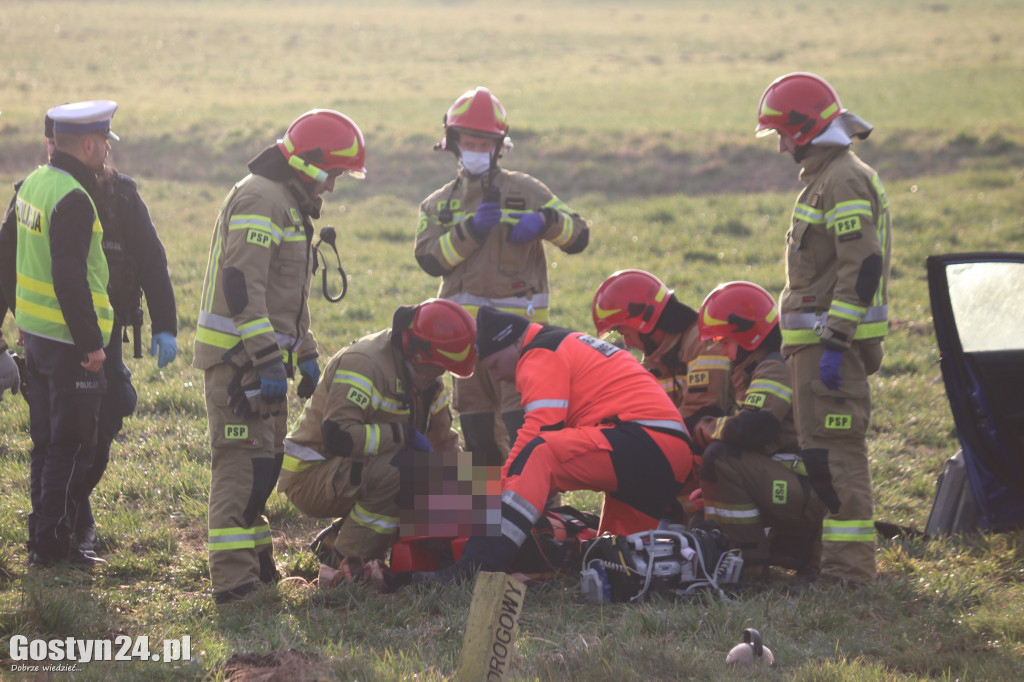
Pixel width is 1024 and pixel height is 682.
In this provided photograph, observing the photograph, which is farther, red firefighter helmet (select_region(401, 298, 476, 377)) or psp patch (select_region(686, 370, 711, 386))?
psp patch (select_region(686, 370, 711, 386))

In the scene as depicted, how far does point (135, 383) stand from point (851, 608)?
6738 mm

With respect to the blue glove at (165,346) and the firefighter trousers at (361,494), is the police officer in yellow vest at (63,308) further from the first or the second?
the firefighter trousers at (361,494)

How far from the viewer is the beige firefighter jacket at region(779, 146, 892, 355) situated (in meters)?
5.68

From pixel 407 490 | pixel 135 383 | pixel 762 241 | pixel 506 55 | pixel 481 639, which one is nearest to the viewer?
pixel 481 639

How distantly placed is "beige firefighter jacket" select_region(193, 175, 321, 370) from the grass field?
A: 4.53ft

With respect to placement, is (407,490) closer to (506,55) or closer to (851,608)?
(851,608)

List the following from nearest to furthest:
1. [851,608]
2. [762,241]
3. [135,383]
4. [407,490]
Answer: [851,608], [407,490], [135,383], [762,241]

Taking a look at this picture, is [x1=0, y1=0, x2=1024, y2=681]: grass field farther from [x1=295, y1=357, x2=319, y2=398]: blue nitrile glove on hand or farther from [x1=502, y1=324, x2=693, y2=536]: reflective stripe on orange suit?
[x1=295, y1=357, x2=319, y2=398]: blue nitrile glove on hand

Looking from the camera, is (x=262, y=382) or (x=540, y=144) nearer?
(x=262, y=382)

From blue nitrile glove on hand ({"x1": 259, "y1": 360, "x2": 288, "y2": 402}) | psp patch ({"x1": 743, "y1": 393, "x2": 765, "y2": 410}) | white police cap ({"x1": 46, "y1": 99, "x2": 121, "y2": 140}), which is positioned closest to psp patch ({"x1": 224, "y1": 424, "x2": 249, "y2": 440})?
blue nitrile glove on hand ({"x1": 259, "y1": 360, "x2": 288, "y2": 402})

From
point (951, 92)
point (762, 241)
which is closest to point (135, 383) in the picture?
point (762, 241)

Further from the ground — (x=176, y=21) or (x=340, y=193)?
(x=176, y=21)

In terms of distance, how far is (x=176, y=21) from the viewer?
4897cm

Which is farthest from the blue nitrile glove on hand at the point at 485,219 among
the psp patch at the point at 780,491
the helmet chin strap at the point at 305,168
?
the psp patch at the point at 780,491
